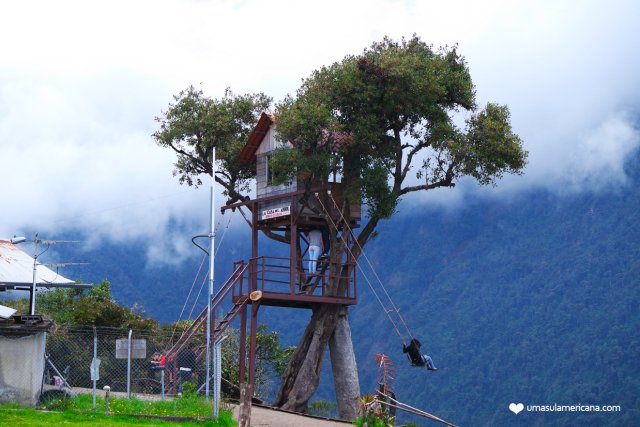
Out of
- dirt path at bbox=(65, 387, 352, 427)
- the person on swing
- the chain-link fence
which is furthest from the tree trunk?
the chain-link fence

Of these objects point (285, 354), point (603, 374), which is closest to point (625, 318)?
point (603, 374)

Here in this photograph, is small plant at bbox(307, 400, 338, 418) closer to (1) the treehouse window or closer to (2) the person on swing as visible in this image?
(2) the person on swing

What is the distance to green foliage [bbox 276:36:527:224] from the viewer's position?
126 feet

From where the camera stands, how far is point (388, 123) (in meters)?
40.0

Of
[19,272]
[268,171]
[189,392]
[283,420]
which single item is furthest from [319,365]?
[19,272]

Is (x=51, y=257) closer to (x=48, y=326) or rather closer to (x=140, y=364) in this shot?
(x=140, y=364)

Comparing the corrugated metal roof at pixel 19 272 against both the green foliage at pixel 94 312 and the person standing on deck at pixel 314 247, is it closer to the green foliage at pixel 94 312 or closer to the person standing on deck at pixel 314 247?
the green foliage at pixel 94 312

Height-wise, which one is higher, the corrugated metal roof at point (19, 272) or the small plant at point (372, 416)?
the corrugated metal roof at point (19, 272)

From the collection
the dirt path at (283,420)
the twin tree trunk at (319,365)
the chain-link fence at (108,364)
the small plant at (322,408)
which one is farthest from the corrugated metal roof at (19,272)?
the small plant at (322,408)

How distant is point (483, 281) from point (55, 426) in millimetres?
50656

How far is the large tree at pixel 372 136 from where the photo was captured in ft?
126

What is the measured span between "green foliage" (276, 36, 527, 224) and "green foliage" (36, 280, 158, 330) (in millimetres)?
10983

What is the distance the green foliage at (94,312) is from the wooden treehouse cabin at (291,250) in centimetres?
471

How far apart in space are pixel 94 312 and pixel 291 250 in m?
9.87
